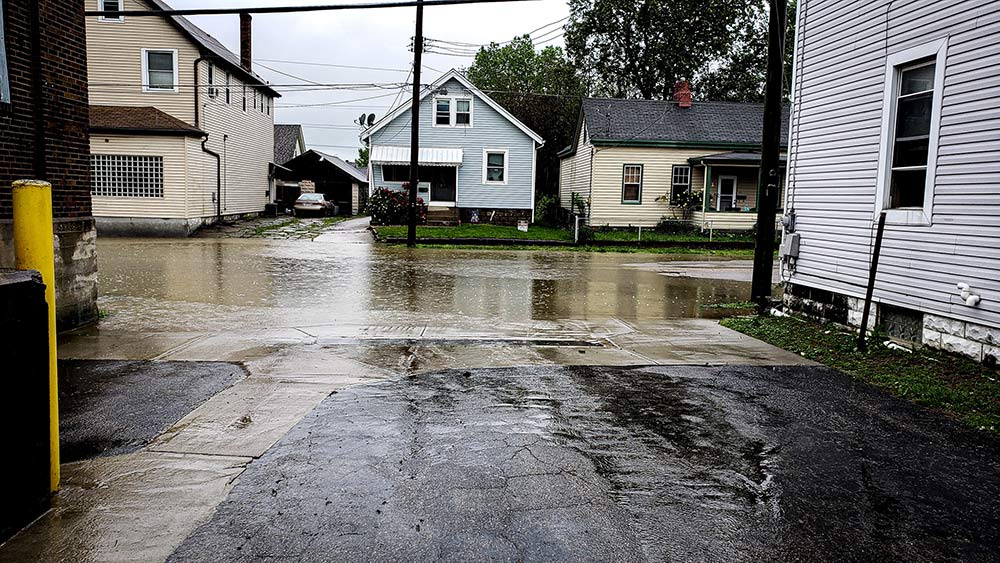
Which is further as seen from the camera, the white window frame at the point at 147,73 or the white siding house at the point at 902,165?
the white window frame at the point at 147,73

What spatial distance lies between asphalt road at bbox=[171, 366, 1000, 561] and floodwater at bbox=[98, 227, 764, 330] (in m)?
5.14

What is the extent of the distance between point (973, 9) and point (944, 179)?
1752 mm

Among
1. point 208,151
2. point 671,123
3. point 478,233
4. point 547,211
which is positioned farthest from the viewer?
point 547,211

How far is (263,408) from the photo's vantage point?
5.91 metres

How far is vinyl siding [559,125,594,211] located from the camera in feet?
108

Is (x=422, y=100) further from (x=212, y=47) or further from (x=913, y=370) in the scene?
(x=913, y=370)

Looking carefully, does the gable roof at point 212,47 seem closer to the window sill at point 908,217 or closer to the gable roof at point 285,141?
the gable roof at point 285,141

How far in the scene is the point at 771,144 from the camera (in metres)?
12.6

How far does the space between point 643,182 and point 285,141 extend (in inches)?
1278

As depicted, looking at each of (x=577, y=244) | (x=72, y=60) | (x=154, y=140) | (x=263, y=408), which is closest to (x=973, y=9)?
(x=263, y=408)

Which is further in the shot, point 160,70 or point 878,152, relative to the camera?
point 160,70

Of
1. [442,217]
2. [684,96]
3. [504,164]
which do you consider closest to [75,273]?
[442,217]

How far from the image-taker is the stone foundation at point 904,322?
24.0 feet

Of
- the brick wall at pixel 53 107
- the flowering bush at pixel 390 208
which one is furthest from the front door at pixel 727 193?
the brick wall at pixel 53 107
